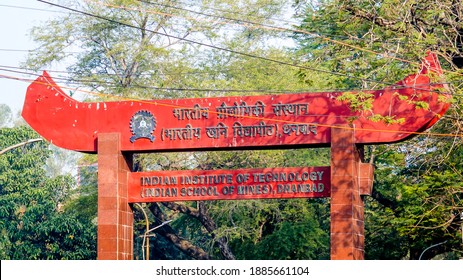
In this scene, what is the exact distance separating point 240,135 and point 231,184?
1.16m

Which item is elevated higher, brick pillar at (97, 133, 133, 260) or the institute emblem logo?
the institute emblem logo

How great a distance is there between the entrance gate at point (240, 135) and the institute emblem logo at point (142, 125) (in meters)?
0.02

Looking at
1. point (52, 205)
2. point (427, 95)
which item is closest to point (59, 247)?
point (52, 205)

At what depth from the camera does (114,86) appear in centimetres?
4216

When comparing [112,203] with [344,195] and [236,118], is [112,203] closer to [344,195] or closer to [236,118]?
[236,118]

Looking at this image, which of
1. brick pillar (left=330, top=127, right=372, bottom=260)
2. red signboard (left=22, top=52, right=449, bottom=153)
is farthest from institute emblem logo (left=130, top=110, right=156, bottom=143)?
brick pillar (left=330, top=127, right=372, bottom=260)

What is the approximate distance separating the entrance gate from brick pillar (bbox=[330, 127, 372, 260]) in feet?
0.07

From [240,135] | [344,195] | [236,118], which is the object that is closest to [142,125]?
[236,118]

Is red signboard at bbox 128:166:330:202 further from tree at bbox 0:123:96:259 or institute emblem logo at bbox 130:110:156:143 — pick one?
tree at bbox 0:123:96:259

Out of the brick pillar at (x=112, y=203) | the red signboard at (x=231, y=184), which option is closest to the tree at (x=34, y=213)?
the brick pillar at (x=112, y=203)

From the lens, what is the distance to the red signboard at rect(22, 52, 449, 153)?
24047 mm

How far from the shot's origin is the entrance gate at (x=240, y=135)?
79.5ft

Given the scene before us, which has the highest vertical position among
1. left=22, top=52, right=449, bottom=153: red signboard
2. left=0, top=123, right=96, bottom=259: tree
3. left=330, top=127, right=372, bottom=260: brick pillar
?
left=0, top=123, right=96, bottom=259: tree

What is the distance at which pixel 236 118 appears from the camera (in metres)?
25.1
